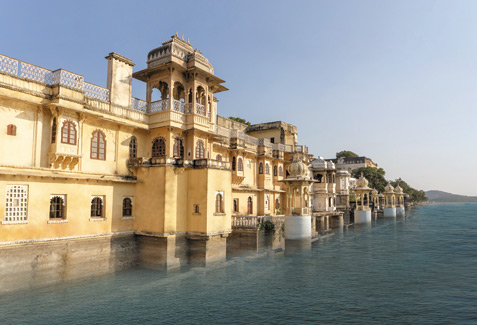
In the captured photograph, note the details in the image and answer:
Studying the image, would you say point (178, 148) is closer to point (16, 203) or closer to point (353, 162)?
point (16, 203)

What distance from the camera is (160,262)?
19688 millimetres

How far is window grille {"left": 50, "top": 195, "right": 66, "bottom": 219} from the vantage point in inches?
660

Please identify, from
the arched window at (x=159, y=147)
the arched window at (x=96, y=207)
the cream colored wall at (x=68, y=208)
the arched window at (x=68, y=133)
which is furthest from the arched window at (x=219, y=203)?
the arched window at (x=68, y=133)

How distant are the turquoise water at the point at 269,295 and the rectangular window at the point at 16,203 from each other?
11.4ft

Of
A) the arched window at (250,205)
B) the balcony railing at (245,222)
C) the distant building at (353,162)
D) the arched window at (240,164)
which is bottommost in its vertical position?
the balcony railing at (245,222)

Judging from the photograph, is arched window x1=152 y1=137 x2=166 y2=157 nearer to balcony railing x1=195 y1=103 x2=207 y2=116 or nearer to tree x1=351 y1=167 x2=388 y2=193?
balcony railing x1=195 y1=103 x2=207 y2=116

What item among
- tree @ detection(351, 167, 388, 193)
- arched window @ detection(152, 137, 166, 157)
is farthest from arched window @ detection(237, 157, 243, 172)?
tree @ detection(351, 167, 388, 193)

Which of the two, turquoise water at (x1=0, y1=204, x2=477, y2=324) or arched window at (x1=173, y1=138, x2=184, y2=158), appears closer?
turquoise water at (x1=0, y1=204, x2=477, y2=324)

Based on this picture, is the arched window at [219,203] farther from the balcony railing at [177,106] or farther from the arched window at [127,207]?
the balcony railing at [177,106]

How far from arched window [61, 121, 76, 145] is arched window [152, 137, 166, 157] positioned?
18.7 feet

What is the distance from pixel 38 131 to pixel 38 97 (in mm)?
1760

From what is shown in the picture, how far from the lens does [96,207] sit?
1895cm

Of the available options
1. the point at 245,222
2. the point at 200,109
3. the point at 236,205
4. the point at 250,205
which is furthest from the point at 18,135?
the point at 250,205

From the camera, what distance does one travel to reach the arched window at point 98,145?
63.7 ft
